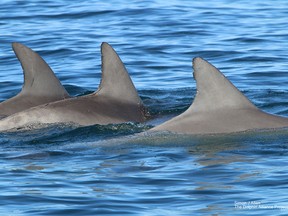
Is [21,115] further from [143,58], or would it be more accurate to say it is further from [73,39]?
[73,39]

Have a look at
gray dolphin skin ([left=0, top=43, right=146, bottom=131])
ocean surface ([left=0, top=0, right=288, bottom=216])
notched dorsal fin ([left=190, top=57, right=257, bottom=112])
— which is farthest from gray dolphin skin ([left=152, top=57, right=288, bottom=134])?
gray dolphin skin ([left=0, top=43, right=146, bottom=131])

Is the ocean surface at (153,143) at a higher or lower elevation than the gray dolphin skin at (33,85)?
lower

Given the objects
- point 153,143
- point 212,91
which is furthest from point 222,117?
point 153,143

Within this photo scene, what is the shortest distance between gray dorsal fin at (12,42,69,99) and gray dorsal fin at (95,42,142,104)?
0.99 metres

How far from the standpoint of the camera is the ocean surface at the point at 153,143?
32.7 feet

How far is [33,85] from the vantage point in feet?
48.8

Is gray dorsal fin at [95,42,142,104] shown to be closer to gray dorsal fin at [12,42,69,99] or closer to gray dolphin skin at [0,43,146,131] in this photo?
gray dolphin skin at [0,43,146,131]

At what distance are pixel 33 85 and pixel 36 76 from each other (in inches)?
8.9

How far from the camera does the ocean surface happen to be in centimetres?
995

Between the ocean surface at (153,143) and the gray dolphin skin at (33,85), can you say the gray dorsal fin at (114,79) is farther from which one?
the gray dolphin skin at (33,85)

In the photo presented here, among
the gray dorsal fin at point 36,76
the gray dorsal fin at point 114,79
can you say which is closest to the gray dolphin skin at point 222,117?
the gray dorsal fin at point 114,79

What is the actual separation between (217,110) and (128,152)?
126 centimetres

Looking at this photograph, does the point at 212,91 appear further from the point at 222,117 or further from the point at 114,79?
the point at 114,79

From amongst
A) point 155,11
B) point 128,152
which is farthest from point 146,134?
point 155,11
